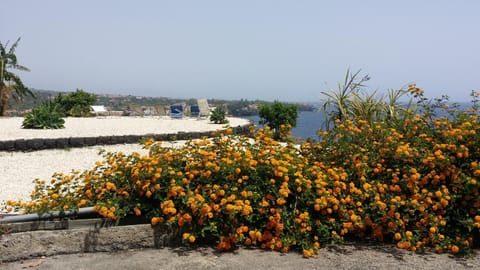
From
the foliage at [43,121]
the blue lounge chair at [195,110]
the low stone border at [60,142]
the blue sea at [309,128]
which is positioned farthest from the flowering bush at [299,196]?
the blue lounge chair at [195,110]

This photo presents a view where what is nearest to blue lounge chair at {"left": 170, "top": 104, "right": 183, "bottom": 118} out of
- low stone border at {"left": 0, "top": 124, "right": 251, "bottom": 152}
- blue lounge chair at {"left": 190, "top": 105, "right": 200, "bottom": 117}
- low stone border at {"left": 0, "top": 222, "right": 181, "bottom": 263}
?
blue lounge chair at {"left": 190, "top": 105, "right": 200, "bottom": 117}

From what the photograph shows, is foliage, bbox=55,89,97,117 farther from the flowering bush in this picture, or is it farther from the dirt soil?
the dirt soil

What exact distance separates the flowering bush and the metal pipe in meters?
0.06

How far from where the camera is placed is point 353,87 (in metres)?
6.74

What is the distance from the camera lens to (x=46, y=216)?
2.94 meters

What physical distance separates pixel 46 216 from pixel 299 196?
1.96 metres

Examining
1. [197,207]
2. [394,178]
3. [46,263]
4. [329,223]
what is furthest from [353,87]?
[46,263]

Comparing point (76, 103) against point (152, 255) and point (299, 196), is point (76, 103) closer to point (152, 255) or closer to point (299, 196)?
point (152, 255)

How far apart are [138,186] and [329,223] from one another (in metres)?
1.53

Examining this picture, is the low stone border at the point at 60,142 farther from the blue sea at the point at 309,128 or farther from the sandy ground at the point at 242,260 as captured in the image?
the sandy ground at the point at 242,260

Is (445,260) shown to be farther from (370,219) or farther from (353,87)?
(353,87)

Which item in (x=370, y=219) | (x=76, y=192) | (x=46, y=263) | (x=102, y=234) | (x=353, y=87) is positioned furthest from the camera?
(x=353, y=87)

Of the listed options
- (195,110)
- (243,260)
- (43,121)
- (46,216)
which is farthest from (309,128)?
(46,216)

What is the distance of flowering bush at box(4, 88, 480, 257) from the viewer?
2840mm
